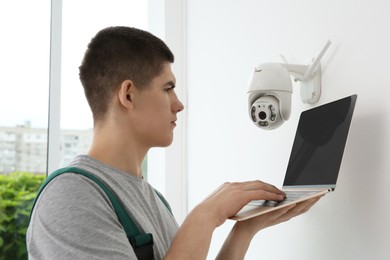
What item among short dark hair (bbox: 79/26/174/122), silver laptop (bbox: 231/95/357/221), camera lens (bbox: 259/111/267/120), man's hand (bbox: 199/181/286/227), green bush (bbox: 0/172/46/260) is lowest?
green bush (bbox: 0/172/46/260)

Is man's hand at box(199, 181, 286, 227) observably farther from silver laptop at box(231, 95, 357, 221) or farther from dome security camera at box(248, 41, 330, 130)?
dome security camera at box(248, 41, 330, 130)

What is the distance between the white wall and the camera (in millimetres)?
1038

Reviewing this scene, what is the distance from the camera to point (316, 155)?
42.9 inches

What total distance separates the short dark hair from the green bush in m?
1.34

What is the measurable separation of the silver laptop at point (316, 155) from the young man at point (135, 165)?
5 centimetres

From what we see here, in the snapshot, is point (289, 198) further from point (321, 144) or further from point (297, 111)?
point (297, 111)

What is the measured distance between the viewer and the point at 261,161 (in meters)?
1.54

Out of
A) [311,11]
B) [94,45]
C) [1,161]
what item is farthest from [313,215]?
[1,161]

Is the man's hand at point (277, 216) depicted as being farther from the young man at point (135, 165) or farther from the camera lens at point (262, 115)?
the camera lens at point (262, 115)

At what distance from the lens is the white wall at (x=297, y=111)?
1.04 m

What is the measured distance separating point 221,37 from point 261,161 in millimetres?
612

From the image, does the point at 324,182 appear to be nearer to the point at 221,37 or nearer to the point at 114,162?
the point at 114,162

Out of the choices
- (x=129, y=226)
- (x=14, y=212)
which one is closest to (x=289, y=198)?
(x=129, y=226)

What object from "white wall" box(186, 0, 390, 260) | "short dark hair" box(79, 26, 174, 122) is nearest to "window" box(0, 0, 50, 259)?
"white wall" box(186, 0, 390, 260)
